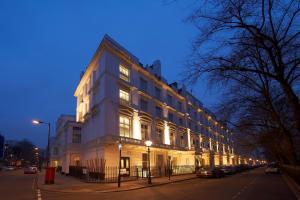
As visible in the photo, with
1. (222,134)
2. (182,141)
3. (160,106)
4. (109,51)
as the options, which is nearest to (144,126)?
(160,106)

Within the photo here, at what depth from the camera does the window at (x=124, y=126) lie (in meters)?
33.2

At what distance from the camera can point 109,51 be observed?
33312mm

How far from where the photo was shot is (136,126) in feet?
117

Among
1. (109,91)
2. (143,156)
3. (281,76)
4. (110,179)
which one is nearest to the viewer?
(281,76)

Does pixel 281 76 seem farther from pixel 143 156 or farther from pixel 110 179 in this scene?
pixel 143 156

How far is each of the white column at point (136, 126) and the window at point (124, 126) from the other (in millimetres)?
967

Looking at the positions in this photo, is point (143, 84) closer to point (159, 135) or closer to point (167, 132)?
point (159, 135)

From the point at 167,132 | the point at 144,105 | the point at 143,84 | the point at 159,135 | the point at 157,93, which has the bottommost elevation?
the point at 159,135

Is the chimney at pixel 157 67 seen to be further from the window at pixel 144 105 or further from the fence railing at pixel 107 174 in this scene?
the fence railing at pixel 107 174

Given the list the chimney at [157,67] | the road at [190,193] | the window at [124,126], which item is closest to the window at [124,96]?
the window at [124,126]

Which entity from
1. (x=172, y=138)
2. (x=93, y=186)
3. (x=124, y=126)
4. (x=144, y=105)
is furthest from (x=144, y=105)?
(x=93, y=186)

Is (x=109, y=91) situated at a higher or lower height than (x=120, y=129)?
higher

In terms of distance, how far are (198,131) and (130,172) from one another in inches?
1256

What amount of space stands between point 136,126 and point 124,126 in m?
2.31
